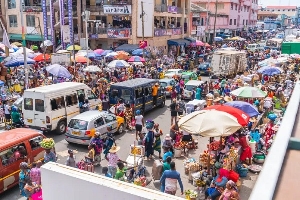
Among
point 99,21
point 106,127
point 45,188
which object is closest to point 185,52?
point 99,21

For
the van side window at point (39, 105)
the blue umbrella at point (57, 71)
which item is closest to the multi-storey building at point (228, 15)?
the blue umbrella at point (57, 71)

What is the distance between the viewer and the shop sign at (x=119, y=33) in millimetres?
34625

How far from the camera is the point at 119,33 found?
3469cm

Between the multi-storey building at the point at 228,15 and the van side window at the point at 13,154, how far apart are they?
4605cm

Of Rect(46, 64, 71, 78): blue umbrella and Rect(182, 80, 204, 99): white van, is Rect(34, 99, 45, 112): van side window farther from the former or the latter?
Rect(182, 80, 204, 99): white van

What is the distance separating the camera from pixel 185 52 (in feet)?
145

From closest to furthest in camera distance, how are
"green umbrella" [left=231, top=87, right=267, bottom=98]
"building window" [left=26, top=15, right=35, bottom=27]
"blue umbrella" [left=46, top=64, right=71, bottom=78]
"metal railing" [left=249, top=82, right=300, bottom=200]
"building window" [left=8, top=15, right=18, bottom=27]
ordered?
"metal railing" [left=249, top=82, right=300, bottom=200], "green umbrella" [left=231, top=87, right=267, bottom=98], "blue umbrella" [left=46, top=64, right=71, bottom=78], "building window" [left=26, top=15, right=35, bottom=27], "building window" [left=8, top=15, right=18, bottom=27]

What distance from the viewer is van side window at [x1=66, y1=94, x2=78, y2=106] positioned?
15.1m

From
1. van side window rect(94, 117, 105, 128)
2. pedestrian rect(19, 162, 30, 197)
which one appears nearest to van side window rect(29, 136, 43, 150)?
pedestrian rect(19, 162, 30, 197)

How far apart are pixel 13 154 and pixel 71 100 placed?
5985 mm

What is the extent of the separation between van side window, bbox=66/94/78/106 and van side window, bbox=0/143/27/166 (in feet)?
17.3

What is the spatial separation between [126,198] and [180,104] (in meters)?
13.9

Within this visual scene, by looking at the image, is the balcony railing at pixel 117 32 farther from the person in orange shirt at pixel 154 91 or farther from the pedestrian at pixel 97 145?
the pedestrian at pixel 97 145

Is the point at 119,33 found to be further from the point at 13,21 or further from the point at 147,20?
the point at 13,21
